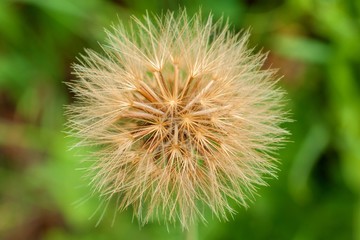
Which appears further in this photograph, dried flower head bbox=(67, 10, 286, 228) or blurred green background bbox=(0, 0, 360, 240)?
blurred green background bbox=(0, 0, 360, 240)

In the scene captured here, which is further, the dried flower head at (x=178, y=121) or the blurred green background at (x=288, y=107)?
the blurred green background at (x=288, y=107)

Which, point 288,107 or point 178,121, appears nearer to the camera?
point 178,121

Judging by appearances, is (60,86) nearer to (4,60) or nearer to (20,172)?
(4,60)

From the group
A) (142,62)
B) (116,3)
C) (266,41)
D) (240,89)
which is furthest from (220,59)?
(116,3)

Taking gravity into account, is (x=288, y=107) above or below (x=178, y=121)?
above
